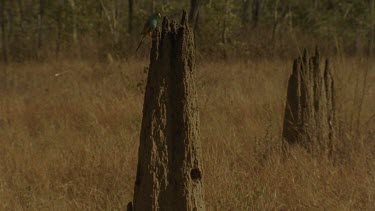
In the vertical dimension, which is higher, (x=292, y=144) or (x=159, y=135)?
(x=159, y=135)

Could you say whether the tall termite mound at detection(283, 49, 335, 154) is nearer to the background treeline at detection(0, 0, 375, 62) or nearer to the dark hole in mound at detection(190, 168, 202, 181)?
the dark hole in mound at detection(190, 168, 202, 181)

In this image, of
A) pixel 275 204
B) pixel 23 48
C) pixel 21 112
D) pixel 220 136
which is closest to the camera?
pixel 275 204

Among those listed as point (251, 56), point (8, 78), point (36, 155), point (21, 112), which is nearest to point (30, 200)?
point (36, 155)

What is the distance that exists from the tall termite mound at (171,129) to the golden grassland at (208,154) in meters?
0.80

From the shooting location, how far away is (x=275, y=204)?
2570mm

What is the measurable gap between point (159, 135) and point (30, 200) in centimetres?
137

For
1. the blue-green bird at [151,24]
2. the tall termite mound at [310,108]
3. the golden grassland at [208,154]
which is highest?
the blue-green bird at [151,24]

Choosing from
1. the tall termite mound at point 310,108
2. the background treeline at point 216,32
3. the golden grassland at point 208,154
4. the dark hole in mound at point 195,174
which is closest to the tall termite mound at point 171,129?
the dark hole in mound at point 195,174

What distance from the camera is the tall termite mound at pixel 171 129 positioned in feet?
5.31

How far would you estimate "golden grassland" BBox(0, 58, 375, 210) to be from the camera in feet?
8.59

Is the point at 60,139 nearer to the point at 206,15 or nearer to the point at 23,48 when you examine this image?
the point at 206,15

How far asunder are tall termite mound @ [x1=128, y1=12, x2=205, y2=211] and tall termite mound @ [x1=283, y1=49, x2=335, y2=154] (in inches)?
69.7

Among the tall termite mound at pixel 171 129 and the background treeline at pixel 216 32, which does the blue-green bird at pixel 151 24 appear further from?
the background treeline at pixel 216 32

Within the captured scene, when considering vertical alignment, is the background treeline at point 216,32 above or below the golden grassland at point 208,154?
above
